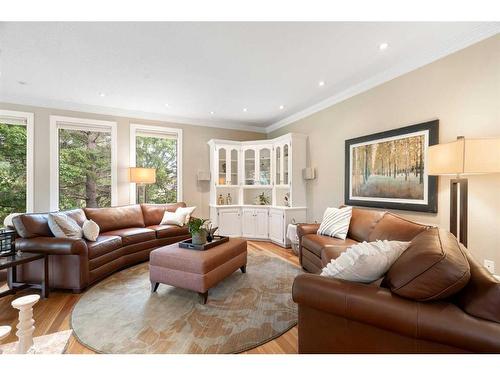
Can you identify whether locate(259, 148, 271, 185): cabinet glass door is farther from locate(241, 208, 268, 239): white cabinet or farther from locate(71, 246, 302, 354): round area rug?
locate(71, 246, 302, 354): round area rug

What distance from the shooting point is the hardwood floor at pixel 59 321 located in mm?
1701

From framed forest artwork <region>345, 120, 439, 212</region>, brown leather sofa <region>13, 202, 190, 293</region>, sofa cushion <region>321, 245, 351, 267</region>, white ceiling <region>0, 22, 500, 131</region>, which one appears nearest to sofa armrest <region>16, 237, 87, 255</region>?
brown leather sofa <region>13, 202, 190, 293</region>

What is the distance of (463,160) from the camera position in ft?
6.11

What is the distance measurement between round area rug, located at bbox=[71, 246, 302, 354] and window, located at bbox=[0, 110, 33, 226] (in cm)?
241

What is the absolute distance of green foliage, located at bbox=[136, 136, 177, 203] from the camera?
493 centimetres

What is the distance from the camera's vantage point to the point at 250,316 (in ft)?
6.93

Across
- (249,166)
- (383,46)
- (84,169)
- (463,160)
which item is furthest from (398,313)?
(84,169)

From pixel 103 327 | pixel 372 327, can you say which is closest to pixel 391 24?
pixel 372 327

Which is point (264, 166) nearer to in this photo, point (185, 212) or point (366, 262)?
point (185, 212)

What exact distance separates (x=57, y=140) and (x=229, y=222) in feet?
11.8
